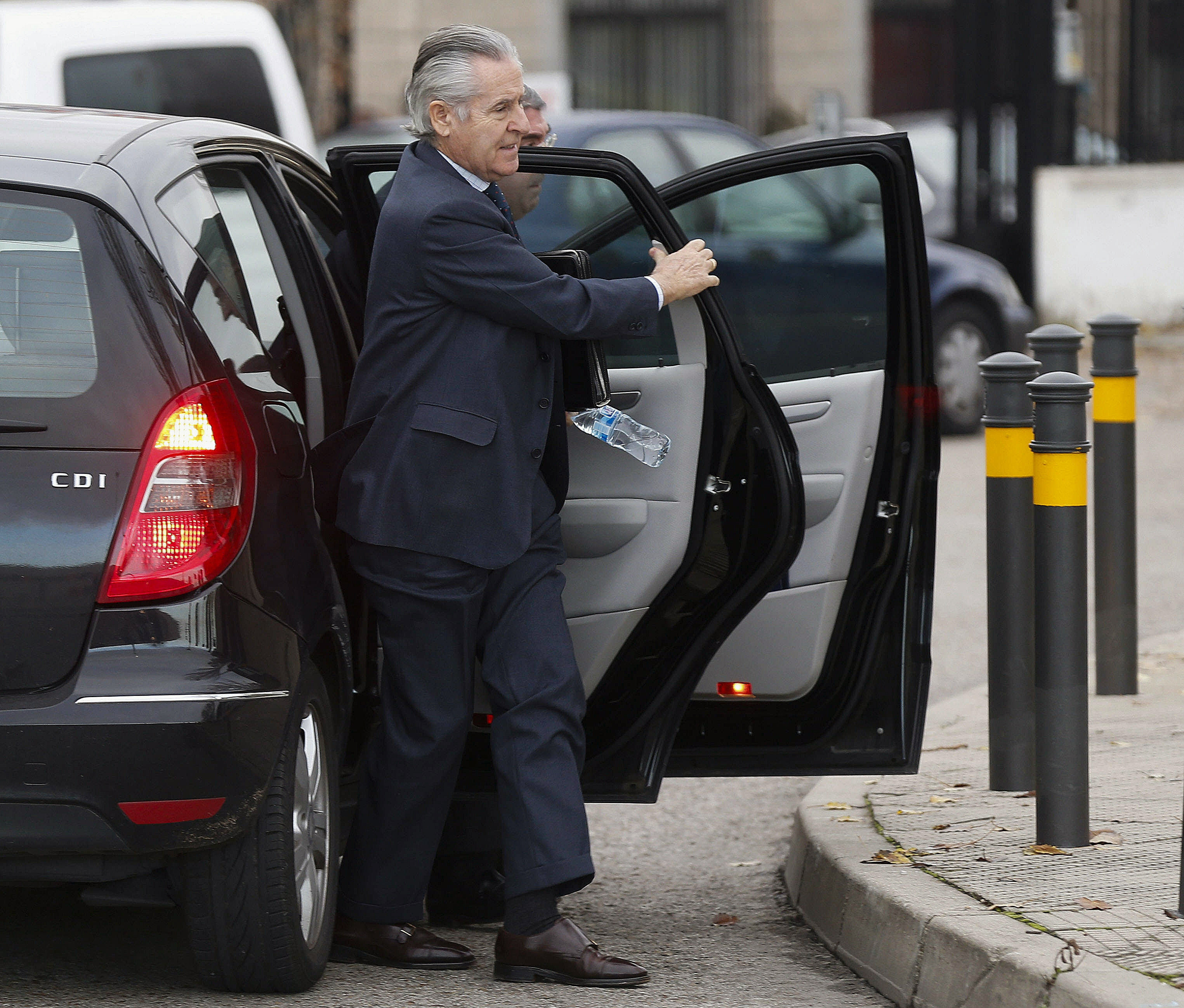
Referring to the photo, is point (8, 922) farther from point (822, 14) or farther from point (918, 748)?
point (822, 14)

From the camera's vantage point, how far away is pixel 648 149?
35.4 feet

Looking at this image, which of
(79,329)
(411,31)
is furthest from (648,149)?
(411,31)

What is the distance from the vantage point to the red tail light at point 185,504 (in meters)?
3.20

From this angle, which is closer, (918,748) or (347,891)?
(347,891)

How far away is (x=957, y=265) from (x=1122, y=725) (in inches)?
268

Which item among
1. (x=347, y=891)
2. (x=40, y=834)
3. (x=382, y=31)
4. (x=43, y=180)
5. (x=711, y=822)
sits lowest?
(x=711, y=822)

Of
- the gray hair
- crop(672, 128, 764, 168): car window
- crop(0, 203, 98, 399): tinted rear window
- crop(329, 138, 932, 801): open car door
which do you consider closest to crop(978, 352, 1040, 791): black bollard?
crop(329, 138, 932, 801): open car door

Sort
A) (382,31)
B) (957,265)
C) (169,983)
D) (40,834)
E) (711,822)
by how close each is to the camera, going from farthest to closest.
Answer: (382,31)
(957,265)
(711,822)
(169,983)
(40,834)

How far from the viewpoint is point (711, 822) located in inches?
206

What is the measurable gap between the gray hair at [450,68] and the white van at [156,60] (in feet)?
16.0

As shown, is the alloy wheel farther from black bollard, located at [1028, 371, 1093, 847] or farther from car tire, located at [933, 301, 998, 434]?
car tire, located at [933, 301, 998, 434]

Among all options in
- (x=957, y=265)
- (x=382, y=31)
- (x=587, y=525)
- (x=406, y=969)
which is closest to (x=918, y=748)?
(x=587, y=525)

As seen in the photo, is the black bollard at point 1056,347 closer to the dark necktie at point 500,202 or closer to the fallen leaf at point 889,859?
the fallen leaf at point 889,859

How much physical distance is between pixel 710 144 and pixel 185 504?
324 inches
